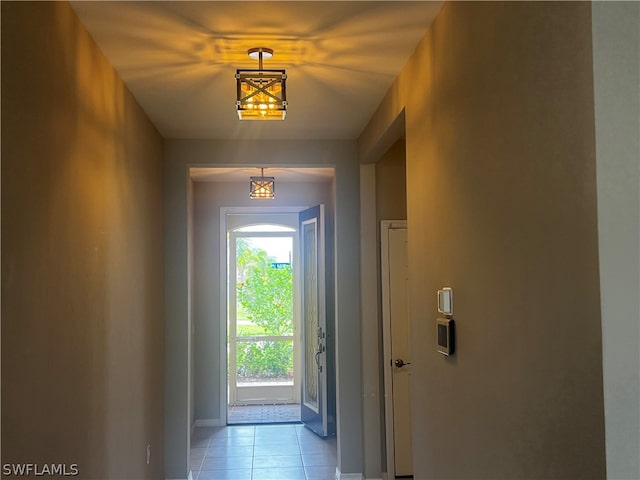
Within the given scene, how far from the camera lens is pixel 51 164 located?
197 cm

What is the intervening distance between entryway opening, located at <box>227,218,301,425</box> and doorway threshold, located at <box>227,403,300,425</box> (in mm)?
25

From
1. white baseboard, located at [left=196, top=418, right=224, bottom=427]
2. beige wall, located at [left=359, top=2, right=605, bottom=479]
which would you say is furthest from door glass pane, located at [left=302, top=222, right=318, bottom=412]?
beige wall, located at [left=359, top=2, right=605, bottom=479]

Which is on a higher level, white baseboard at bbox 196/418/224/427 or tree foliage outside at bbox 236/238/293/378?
tree foliage outside at bbox 236/238/293/378

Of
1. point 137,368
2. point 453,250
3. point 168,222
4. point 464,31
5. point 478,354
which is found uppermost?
point 464,31

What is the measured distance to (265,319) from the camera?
23.7 ft

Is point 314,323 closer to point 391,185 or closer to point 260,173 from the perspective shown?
point 260,173

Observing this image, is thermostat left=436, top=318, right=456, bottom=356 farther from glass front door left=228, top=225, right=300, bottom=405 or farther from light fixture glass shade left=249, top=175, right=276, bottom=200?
glass front door left=228, top=225, right=300, bottom=405

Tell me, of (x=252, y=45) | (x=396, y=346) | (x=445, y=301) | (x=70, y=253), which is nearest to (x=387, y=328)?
(x=396, y=346)

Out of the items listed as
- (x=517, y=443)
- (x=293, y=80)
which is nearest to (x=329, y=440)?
(x=293, y=80)

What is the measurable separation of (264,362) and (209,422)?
44.2 inches

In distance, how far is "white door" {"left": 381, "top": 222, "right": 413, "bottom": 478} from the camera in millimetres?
4383

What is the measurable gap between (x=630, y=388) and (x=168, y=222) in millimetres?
3692

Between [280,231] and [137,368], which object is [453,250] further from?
[280,231]

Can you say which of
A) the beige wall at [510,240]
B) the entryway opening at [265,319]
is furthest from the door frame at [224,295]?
the beige wall at [510,240]
